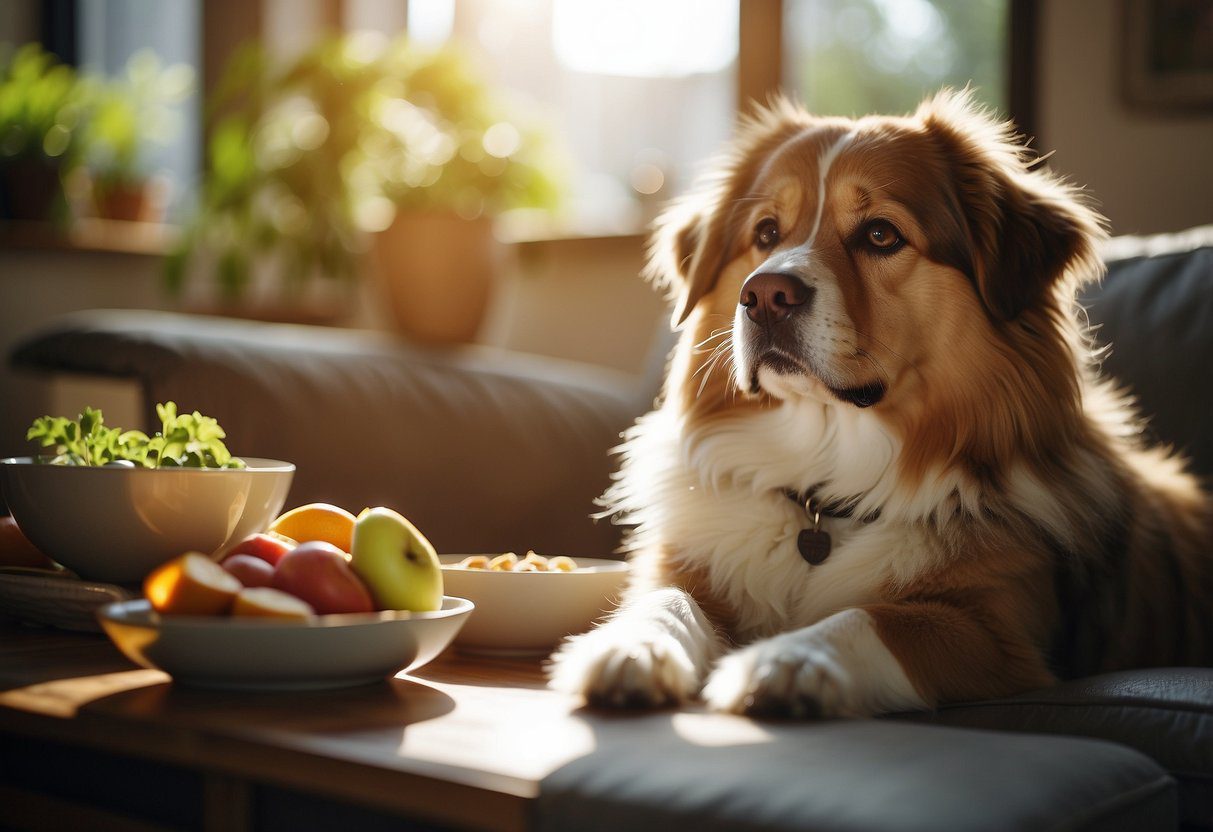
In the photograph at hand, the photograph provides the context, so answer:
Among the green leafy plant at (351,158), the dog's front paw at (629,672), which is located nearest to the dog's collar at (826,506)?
the dog's front paw at (629,672)

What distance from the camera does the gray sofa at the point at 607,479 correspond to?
34.8 inches

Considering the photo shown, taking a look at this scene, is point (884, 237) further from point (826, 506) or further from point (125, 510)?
point (125, 510)

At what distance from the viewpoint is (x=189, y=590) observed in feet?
3.77

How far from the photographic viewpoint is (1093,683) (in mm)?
1411

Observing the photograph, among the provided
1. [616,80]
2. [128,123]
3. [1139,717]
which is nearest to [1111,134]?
[616,80]

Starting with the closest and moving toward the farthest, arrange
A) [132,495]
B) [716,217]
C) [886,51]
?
[132,495]
[716,217]
[886,51]

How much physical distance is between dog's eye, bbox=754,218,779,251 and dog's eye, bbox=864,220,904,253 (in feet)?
0.55

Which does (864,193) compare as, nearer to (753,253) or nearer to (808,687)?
(753,253)

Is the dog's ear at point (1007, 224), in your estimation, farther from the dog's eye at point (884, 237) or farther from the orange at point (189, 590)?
the orange at point (189, 590)

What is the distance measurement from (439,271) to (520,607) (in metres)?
2.08

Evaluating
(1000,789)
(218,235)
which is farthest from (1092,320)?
(218,235)

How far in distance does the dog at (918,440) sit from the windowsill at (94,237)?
2.96 metres

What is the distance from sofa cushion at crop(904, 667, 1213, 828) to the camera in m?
1.23

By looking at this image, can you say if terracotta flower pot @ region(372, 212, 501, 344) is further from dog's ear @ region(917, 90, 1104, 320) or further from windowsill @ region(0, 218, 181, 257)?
dog's ear @ region(917, 90, 1104, 320)
